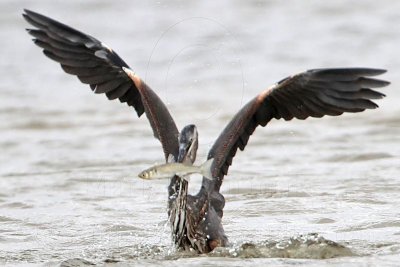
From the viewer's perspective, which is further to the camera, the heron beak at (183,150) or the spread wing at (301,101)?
the spread wing at (301,101)

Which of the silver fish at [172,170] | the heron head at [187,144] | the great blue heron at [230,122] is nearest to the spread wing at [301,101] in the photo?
the great blue heron at [230,122]

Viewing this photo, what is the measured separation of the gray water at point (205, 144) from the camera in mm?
10344

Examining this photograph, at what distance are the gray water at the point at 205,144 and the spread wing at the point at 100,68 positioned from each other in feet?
3.65

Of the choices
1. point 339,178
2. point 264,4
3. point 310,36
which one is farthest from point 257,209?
point 264,4

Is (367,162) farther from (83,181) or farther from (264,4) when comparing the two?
(264,4)

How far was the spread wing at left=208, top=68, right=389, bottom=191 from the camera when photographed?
959cm

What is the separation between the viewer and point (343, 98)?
9.71 m

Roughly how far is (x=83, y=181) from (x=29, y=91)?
599 centimetres

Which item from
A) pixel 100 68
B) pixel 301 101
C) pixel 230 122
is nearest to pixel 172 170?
pixel 230 122

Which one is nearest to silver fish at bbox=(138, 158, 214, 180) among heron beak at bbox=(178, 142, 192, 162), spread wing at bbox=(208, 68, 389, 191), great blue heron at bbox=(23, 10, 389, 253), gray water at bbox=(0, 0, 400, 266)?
heron beak at bbox=(178, 142, 192, 162)

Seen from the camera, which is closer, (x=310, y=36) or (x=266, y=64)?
(x=266, y=64)

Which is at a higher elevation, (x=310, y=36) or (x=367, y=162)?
(x=310, y=36)

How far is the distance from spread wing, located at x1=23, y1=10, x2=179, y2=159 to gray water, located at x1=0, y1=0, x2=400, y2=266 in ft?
3.65

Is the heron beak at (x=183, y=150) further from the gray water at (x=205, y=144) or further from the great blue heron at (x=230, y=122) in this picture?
the gray water at (x=205, y=144)
